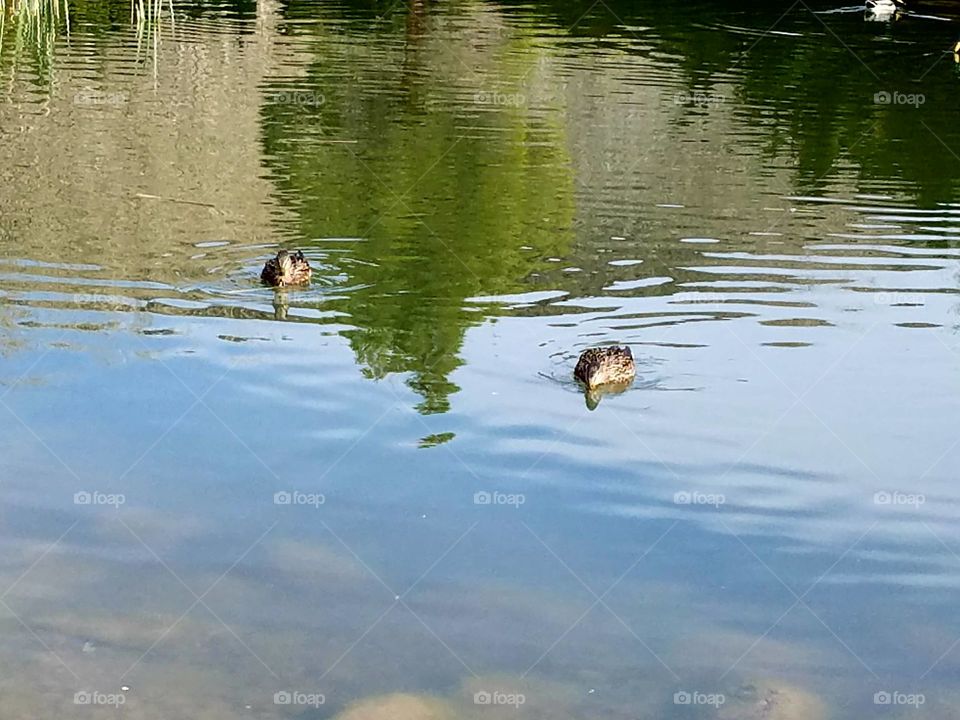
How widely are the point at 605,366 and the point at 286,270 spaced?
15.2 feet

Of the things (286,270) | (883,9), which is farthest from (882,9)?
(286,270)

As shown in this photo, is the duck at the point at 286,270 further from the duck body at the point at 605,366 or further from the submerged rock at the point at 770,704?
the submerged rock at the point at 770,704

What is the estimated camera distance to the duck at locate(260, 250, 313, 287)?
17.3m

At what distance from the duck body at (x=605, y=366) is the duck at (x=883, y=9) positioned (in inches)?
1659

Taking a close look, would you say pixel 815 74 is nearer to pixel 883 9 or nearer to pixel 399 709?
pixel 883 9

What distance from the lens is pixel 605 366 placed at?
46.8 feet

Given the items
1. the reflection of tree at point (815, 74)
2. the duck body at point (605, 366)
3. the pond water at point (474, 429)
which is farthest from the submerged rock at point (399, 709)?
the reflection of tree at point (815, 74)

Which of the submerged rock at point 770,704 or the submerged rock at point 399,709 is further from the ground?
the submerged rock at point 399,709

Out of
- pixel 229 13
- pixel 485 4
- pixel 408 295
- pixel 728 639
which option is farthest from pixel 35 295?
pixel 485 4

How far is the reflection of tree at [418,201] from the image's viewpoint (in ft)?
55.1

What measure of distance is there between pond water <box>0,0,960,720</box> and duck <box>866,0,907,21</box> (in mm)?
24946

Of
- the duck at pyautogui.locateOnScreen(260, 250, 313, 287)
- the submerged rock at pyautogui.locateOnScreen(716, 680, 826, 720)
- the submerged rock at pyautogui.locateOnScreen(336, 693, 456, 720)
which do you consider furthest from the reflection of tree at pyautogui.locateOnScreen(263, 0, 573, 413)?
the submerged rock at pyautogui.locateOnScreen(716, 680, 826, 720)

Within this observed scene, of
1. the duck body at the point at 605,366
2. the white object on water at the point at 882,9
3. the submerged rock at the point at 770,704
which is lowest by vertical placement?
the submerged rock at the point at 770,704

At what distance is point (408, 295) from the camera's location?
17906mm
